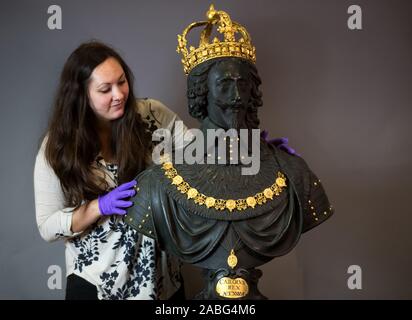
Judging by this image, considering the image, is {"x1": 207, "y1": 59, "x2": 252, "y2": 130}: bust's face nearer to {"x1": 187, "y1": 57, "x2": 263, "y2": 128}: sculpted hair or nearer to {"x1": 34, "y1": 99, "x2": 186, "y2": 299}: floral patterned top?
{"x1": 187, "y1": 57, "x2": 263, "y2": 128}: sculpted hair

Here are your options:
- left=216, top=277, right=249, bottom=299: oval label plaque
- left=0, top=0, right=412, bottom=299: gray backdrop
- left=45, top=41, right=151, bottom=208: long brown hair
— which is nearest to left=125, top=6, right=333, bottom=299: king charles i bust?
left=216, top=277, right=249, bottom=299: oval label plaque

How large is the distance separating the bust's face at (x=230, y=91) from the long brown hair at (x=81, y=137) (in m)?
0.44

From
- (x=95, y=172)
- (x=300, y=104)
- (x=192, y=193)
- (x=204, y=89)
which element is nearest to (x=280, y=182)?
(x=192, y=193)

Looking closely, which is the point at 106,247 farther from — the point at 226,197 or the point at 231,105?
the point at 231,105

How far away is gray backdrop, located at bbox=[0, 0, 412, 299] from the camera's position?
2246 millimetres

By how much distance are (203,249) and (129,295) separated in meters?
0.52

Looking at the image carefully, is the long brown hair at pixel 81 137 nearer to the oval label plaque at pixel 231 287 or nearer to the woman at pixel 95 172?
the woman at pixel 95 172

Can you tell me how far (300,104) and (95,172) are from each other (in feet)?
3.51

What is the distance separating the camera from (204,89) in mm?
1513

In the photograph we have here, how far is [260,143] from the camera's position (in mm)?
1604

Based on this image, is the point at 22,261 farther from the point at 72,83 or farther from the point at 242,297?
Answer: the point at 242,297

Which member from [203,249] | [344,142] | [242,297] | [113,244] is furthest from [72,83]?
[344,142]

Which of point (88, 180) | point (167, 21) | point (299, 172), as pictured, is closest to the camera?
point (299, 172)

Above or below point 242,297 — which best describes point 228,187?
above
